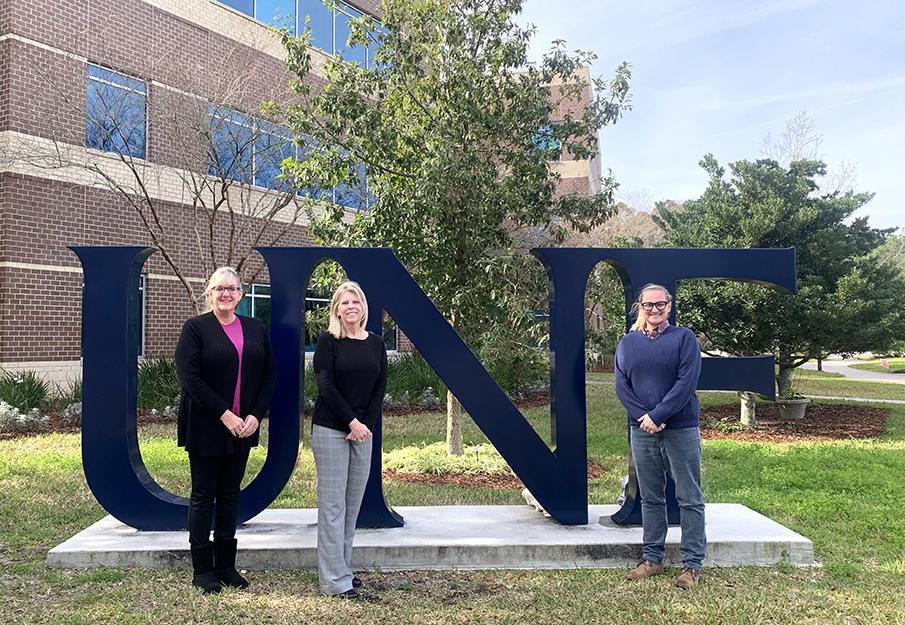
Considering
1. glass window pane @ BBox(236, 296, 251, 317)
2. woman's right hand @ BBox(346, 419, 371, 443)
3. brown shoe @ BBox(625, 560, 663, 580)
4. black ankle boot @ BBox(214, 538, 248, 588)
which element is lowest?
brown shoe @ BBox(625, 560, 663, 580)

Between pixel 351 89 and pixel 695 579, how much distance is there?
19.3 ft

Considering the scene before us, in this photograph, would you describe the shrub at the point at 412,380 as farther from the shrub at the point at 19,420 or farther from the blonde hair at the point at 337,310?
the blonde hair at the point at 337,310

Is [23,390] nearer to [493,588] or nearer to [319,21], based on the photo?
[493,588]

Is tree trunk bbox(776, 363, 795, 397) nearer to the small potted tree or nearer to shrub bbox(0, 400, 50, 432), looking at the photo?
the small potted tree

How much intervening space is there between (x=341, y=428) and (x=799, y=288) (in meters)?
10.2

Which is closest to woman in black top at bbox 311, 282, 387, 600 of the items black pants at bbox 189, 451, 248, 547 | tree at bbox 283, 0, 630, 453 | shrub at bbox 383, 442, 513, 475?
black pants at bbox 189, 451, 248, 547

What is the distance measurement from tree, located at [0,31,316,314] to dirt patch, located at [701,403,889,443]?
26.0 ft

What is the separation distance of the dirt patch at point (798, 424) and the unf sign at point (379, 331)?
623 centimetres

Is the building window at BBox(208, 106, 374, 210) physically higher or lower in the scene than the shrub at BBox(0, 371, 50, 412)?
higher

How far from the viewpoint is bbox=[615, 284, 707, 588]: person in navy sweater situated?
4.20 meters

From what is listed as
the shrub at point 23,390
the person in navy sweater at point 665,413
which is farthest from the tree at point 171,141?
the person in navy sweater at point 665,413

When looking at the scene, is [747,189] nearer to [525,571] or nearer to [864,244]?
[864,244]

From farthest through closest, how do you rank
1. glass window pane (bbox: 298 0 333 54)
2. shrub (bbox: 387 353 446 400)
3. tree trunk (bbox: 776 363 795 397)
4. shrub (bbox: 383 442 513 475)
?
1. glass window pane (bbox: 298 0 333 54)
2. shrub (bbox: 387 353 446 400)
3. tree trunk (bbox: 776 363 795 397)
4. shrub (bbox: 383 442 513 475)

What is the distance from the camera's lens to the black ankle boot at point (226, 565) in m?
4.16
